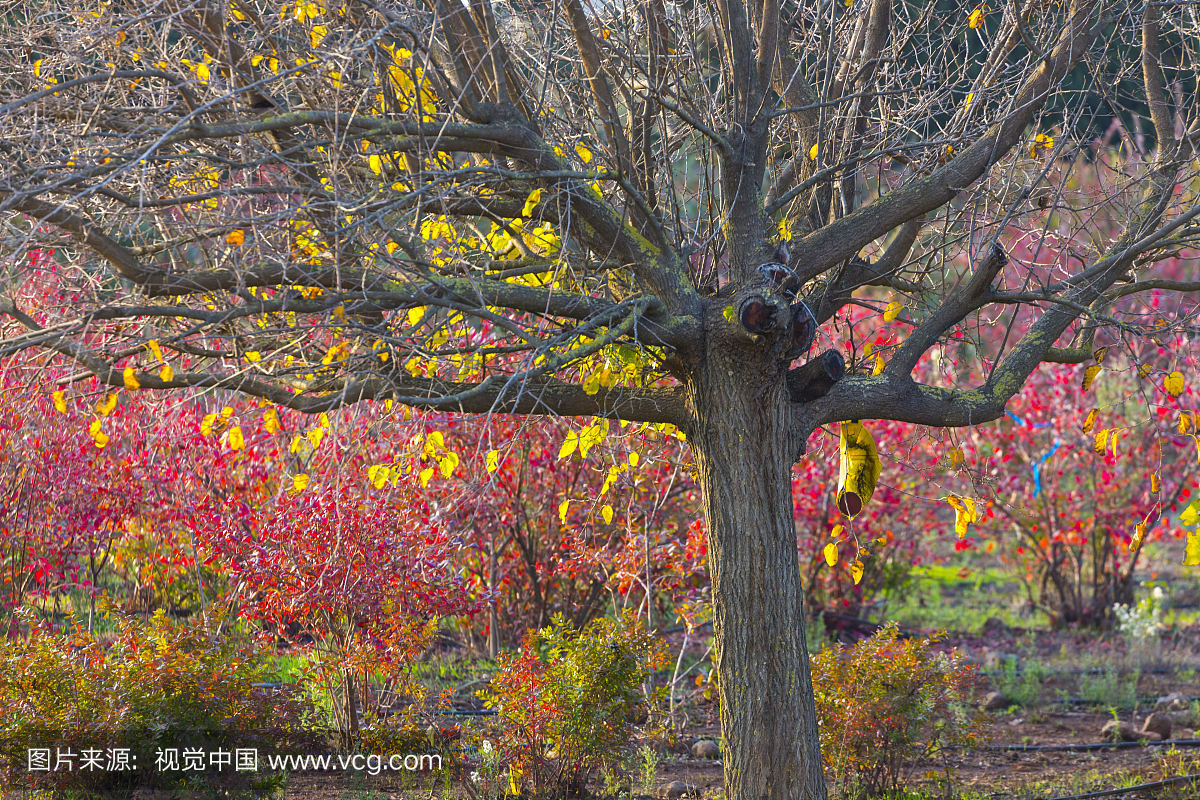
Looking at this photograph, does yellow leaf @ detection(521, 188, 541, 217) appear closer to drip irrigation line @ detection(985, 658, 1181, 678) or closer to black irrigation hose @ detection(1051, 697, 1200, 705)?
black irrigation hose @ detection(1051, 697, 1200, 705)

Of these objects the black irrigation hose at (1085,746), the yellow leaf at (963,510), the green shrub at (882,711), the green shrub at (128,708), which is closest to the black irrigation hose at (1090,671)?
the black irrigation hose at (1085,746)

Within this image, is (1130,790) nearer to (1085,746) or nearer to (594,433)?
(1085,746)

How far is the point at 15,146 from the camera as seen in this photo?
312 cm

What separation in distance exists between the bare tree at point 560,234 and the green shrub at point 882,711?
3.18 ft

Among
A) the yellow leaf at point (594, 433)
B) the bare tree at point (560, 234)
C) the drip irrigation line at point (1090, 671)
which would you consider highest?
the bare tree at point (560, 234)

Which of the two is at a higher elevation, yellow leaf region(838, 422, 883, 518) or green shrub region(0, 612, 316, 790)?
yellow leaf region(838, 422, 883, 518)

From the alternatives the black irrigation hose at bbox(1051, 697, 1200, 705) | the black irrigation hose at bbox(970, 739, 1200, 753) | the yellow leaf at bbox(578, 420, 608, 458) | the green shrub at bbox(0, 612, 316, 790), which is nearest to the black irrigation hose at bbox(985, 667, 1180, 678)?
the black irrigation hose at bbox(1051, 697, 1200, 705)

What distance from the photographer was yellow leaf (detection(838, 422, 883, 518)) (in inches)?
158

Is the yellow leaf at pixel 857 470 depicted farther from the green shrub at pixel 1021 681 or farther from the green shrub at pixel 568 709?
the green shrub at pixel 1021 681

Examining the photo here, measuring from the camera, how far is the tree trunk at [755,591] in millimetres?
3641

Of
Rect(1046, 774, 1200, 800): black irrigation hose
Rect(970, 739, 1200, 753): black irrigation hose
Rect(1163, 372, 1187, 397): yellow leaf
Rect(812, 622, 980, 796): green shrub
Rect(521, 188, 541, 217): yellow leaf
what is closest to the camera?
Rect(521, 188, 541, 217): yellow leaf

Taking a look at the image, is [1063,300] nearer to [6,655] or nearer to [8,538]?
[6,655]

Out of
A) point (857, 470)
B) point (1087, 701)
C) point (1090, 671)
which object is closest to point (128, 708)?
point (857, 470)

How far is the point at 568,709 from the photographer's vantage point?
4270mm
